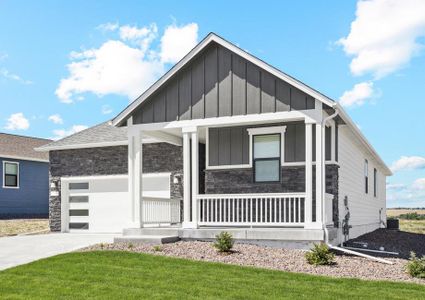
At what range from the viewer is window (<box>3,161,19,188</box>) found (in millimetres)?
31188

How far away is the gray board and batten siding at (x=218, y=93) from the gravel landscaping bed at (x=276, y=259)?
12.4ft

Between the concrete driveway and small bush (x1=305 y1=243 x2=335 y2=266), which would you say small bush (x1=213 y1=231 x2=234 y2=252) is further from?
the concrete driveway

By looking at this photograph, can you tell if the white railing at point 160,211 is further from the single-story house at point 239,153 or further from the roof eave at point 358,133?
the roof eave at point 358,133

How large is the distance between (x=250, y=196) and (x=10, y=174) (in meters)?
20.8

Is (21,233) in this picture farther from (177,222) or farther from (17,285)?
(17,285)

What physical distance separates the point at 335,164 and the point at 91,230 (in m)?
10.9

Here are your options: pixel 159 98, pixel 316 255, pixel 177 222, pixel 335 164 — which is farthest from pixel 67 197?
pixel 316 255

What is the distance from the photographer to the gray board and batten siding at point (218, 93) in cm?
1489

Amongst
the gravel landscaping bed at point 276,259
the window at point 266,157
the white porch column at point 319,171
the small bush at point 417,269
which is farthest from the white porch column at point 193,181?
the small bush at point 417,269

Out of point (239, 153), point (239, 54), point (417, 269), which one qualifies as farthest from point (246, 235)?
point (239, 54)

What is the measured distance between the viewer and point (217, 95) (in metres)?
15.6

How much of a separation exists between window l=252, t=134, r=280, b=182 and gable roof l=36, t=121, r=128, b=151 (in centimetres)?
641

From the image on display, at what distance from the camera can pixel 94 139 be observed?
22.4 meters

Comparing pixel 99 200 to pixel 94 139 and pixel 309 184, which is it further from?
pixel 309 184
